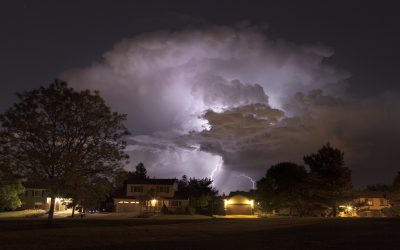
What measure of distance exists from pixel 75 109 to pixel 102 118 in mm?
2810

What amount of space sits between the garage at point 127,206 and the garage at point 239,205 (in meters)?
20.5

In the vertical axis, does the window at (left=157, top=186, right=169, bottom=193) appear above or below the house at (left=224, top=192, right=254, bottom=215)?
above

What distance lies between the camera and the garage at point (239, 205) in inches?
3568

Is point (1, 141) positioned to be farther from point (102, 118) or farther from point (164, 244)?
point (164, 244)

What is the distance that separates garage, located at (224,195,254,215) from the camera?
90625 millimetres

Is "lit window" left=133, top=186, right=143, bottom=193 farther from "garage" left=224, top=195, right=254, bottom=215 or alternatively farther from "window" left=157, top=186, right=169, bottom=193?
"garage" left=224, top=195, right=254, bottom=215

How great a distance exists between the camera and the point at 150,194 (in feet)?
258

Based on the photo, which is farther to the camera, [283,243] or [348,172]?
[348,172]

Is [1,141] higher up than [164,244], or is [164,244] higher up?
[1,141]

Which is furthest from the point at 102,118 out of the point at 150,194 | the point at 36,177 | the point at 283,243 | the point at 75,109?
the point at 150,194

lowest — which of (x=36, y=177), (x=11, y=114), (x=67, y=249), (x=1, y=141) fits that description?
(x=67, y=249)

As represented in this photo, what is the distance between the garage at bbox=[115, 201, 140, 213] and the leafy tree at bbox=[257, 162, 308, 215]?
26.1 m

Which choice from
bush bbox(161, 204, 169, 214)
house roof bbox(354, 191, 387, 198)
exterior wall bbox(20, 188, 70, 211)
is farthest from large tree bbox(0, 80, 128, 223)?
house roof bbox(354, 191, 387, 198)

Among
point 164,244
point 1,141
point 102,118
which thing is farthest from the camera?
point 102,118
